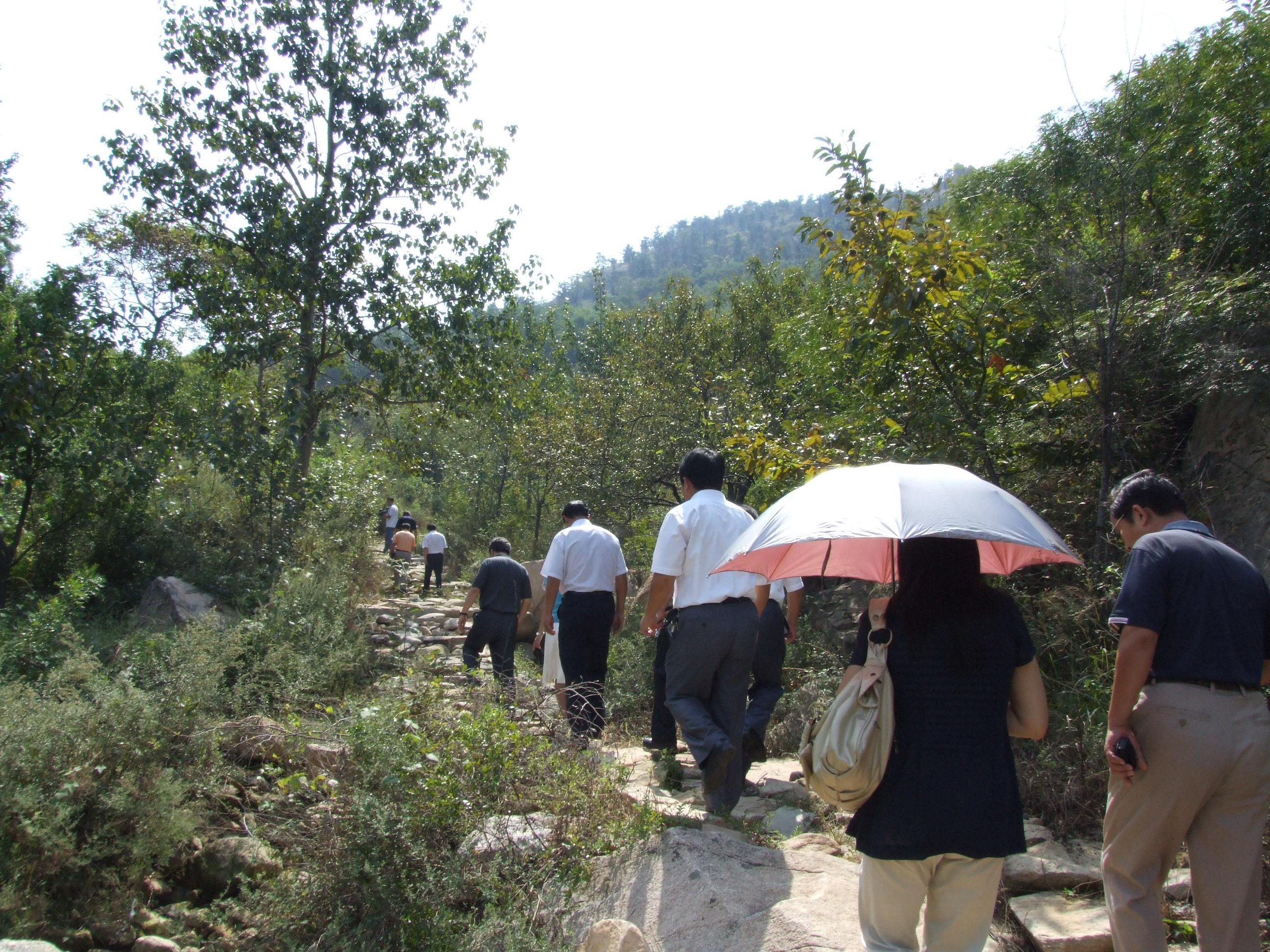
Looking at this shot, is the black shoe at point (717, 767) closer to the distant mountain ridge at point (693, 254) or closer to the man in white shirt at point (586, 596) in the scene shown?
the man in white shirt at point (586, 596)

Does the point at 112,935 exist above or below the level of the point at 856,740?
below

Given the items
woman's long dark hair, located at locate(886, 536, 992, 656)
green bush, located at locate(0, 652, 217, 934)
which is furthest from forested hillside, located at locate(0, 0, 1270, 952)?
woman's long dark hair, located at locate(886, 536, 992, 656)

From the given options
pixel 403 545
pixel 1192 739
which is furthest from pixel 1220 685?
pixel 403 545

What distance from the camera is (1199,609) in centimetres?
294

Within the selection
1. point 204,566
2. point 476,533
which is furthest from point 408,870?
point 476,533

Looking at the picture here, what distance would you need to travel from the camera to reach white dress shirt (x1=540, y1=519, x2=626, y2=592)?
650cm

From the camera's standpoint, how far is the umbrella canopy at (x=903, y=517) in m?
2.52

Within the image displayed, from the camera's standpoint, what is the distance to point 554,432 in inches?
559

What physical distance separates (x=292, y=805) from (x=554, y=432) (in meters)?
9.64

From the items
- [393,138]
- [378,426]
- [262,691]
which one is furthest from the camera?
[378,426]

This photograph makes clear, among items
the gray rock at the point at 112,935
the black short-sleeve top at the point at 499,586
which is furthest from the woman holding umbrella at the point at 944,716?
the black short-sleeve top at the point at 499,586

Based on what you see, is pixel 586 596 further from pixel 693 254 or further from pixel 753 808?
pixel 693 254

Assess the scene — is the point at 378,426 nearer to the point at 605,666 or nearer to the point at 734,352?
the point at 734,352

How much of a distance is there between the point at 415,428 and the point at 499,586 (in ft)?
20.0
